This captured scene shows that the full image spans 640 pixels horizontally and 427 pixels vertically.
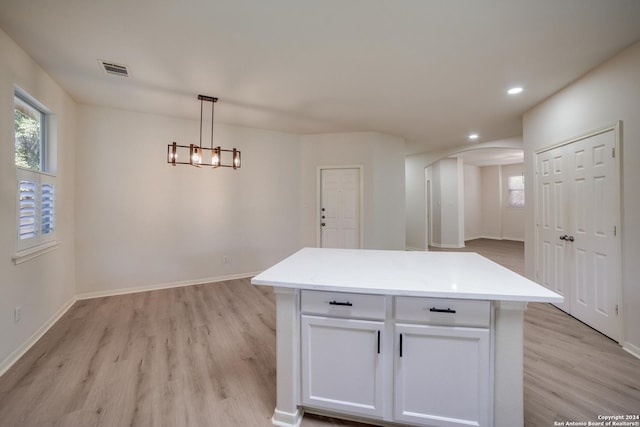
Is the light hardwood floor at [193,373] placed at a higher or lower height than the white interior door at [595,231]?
lower

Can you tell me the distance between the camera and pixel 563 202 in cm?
323

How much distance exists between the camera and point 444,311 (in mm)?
1370

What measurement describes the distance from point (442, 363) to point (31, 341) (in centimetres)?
348

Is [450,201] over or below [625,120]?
below

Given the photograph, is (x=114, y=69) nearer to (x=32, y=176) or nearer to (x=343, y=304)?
(x=32, y=176)

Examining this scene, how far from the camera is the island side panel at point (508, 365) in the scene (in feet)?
4.27

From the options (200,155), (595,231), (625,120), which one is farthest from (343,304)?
(625,120)

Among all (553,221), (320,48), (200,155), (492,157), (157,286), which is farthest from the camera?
(492,157)

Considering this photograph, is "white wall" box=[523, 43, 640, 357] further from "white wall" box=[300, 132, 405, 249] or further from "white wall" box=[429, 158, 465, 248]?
"white wall" box=[429, 158, 465, 248]

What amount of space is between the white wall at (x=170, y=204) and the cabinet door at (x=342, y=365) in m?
3.49

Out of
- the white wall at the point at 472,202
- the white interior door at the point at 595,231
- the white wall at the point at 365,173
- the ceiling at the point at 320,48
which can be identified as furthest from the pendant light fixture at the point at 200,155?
the white wall at the point at 472,202

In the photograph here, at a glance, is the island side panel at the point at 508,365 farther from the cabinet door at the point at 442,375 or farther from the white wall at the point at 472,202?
the white wall at the point at 472,202

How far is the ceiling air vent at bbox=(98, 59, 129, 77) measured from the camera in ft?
8.76

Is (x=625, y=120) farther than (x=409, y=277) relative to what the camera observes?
Yes
